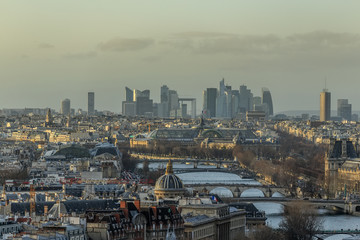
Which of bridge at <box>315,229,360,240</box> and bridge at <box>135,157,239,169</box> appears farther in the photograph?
bridge at <box>135,157,239,169</box>

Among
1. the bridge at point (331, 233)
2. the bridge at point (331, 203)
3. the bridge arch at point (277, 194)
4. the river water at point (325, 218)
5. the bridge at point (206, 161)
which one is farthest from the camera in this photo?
the bridge at point (206, 161)

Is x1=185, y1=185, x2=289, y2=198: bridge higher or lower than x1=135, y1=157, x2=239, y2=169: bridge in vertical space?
higher

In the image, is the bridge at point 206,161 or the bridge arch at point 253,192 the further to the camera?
the bridge at point 206,161

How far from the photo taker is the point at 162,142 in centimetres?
15375

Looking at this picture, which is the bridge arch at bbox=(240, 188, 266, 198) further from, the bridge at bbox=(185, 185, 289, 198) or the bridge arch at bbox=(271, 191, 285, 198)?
the bridge arch at bbox=(271, 191, 285, 198)

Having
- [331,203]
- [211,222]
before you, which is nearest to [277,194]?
[331,203]

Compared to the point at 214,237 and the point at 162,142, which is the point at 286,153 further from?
the point at 214,237

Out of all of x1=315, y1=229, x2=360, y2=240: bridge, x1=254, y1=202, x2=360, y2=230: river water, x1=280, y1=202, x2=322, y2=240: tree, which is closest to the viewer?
x1=280, y1=202, x2=322, y2=240: tree

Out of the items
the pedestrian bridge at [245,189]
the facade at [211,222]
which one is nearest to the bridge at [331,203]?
the pedestrian bridge at [245,189]

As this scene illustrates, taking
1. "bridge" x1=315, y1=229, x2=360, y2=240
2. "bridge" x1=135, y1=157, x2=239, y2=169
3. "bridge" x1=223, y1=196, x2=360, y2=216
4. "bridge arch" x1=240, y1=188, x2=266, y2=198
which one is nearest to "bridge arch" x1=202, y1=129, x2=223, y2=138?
"bridge" x1=135, y1=157, x2=239, y2=169

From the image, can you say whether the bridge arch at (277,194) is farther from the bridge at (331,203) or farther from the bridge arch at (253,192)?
the bridge at (331,203)

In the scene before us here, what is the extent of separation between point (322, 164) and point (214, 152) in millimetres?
32252

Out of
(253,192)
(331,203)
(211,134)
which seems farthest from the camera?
(211,134)

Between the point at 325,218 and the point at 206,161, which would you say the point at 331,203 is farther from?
the point at 206,161
